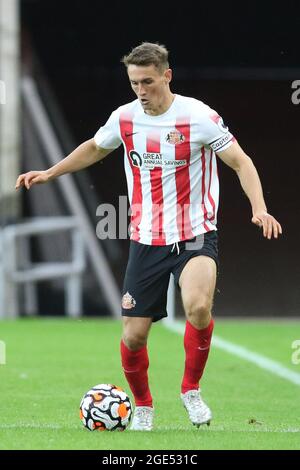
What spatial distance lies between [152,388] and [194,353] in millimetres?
2113

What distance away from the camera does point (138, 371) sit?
21.3 feet

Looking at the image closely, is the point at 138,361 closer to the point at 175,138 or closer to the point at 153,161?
the point at 153,161

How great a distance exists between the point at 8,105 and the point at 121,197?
5.61 feet

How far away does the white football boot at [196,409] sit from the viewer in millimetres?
6250

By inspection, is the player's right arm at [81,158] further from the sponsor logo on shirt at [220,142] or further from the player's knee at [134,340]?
the player's knee at [134,340]

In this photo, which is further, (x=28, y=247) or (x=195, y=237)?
(x=28, y=247)

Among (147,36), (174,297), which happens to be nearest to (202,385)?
(174,297)

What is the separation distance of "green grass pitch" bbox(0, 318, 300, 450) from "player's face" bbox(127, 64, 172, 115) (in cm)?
165

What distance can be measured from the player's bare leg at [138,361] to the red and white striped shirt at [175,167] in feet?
1.42

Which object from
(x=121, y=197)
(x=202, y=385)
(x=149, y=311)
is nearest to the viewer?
(x=149, y=311)

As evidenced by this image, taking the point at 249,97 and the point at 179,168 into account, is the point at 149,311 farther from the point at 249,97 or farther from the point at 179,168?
the point at 249,97

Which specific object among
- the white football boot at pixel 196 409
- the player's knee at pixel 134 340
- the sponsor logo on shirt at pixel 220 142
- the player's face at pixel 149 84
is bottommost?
the white football boot at pixel 196 409

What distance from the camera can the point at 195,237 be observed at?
21.3 feet

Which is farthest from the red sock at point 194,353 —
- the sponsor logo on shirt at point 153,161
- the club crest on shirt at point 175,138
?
the club crest on shirt at point 175,138
